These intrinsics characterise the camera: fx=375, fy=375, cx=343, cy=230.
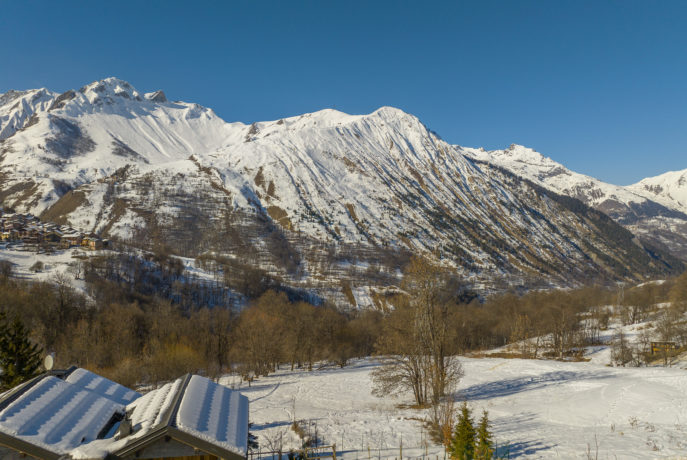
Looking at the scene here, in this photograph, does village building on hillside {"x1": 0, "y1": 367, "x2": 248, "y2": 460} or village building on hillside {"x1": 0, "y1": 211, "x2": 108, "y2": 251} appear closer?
village building on hillside {"x1": 0, "y1": 367, "x2": 248, "y2": 460}

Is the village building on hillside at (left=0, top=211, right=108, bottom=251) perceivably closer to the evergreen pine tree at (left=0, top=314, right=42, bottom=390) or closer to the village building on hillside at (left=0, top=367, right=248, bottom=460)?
the evergreen pine tree at (left=0, top=314, right=42, bottom=390)

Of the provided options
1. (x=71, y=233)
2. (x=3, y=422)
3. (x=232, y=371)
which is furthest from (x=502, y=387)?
(x=71, y=233)

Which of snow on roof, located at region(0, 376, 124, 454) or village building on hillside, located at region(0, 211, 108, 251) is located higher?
village building on hillside, located at region(0, 211, 108, 251)

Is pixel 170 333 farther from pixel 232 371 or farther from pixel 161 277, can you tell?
pixel 161 277

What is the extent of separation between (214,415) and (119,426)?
9.57 ft

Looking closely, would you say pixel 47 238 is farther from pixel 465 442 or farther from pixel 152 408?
pixel 465 442

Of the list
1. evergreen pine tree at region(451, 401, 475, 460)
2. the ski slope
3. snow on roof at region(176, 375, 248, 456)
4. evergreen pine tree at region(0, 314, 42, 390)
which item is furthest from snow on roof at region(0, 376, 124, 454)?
evergreen pine tree at region(0, 314, 42, 390)

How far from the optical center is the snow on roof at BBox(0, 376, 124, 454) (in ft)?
35.3

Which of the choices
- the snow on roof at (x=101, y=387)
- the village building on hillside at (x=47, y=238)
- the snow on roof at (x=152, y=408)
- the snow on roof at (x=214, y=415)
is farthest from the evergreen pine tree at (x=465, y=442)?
the village building on hillside at (x=47, y=238)

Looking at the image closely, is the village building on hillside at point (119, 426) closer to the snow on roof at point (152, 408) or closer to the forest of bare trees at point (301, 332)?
the snow on roof at point (152, 408)

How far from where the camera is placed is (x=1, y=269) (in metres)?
117

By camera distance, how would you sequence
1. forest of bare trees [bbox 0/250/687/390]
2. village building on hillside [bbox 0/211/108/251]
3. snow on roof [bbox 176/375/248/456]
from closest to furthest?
snow on roof [bbox 176/375/248/456] < forest of bare trees [bbox 0/250/687/390] < village building on hillside [bbox 0/211/108/251]

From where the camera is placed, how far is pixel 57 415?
471 inches

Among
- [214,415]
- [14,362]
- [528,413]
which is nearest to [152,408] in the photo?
[214,415]
